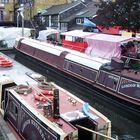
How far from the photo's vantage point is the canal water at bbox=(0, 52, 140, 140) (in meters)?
15.3

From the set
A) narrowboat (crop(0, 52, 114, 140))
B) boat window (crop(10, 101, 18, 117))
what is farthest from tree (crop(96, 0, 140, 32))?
boat window (crop(10, 101, 18, 117))

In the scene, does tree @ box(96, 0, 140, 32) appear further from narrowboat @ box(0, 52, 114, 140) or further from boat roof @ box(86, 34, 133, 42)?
narrowboat @ box(0, 52, 114, 140)

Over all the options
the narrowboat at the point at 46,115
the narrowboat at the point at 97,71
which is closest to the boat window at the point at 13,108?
the narrowboat at the point at 46,115

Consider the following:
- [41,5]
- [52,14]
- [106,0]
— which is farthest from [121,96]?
[41,5]

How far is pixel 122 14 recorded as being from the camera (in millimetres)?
24234

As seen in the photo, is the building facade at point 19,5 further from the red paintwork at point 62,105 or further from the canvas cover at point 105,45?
the red paintwork at point 62,105

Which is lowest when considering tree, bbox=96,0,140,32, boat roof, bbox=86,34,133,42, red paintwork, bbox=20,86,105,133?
red paintwork, bbox=20,86,105,133

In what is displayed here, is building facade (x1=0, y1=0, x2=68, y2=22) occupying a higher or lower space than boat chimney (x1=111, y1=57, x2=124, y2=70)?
higher

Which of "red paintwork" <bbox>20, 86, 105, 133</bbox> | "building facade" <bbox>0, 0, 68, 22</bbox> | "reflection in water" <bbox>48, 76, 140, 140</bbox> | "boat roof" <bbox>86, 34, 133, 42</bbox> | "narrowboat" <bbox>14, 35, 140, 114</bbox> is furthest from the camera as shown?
"building facade" <bbox>0, 0, 68, 22</bbox>

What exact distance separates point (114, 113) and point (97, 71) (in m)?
3.67

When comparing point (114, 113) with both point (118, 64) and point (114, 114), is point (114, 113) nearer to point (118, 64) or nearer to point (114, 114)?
point (114, 114)

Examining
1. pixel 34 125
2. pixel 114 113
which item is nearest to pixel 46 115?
pixel 34 125

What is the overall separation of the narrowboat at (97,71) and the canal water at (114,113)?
34cm

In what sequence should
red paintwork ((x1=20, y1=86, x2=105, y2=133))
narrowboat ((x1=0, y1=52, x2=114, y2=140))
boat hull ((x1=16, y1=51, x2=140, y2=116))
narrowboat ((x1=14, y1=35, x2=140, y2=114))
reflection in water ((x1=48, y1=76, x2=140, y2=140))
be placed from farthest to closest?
narrowboat ((x1=14, y1=35, x2=140, y2=114)), boat hull ((x1=16, y1=51, x2=140, y2=116)), reflection in water ((x1=48, y1=76, x2=140, y2=140)), narrowboat ((x1=0, y1=52, x2=114, y2=140)), red paintwork ((x1=20, y1=86, x2=105, y2=133))
